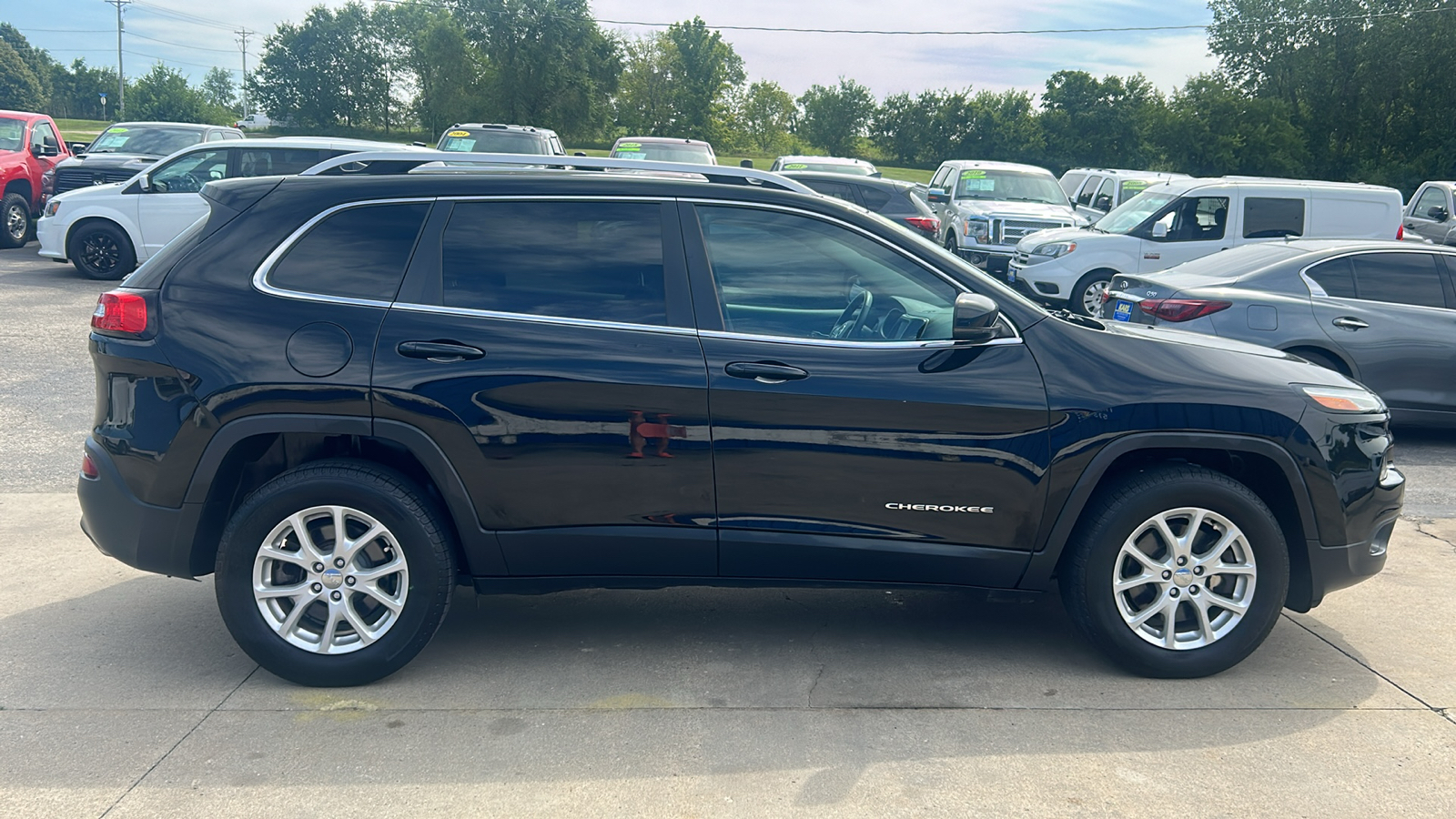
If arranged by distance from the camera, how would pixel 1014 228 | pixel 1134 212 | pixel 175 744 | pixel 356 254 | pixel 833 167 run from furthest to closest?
1. pixel 833 167
2. pixel 1014 228
3. pixel 1134 212
4. pixel 356 254
5. pixel 175 744

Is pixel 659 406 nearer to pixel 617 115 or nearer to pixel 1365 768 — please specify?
pixel 1365 768

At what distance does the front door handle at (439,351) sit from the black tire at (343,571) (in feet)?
1.43

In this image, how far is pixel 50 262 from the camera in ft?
56.2

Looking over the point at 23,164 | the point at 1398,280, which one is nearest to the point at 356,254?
the point at 1398,280

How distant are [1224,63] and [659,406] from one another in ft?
175

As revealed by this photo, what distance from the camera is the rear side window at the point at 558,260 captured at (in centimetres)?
403

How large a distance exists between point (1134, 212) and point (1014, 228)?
355 cm

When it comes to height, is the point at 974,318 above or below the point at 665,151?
below

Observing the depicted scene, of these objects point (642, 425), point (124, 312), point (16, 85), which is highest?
point (16, 85)

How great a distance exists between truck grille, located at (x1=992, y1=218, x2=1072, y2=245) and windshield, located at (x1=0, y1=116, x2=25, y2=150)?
15024 mm

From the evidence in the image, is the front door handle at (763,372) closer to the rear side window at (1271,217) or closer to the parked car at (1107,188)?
the rear side window at (1271,217)

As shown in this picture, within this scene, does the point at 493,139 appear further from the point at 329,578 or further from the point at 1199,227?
the point at 329,578

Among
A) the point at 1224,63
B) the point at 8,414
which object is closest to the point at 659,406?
the point at 8,414

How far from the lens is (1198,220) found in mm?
13000
